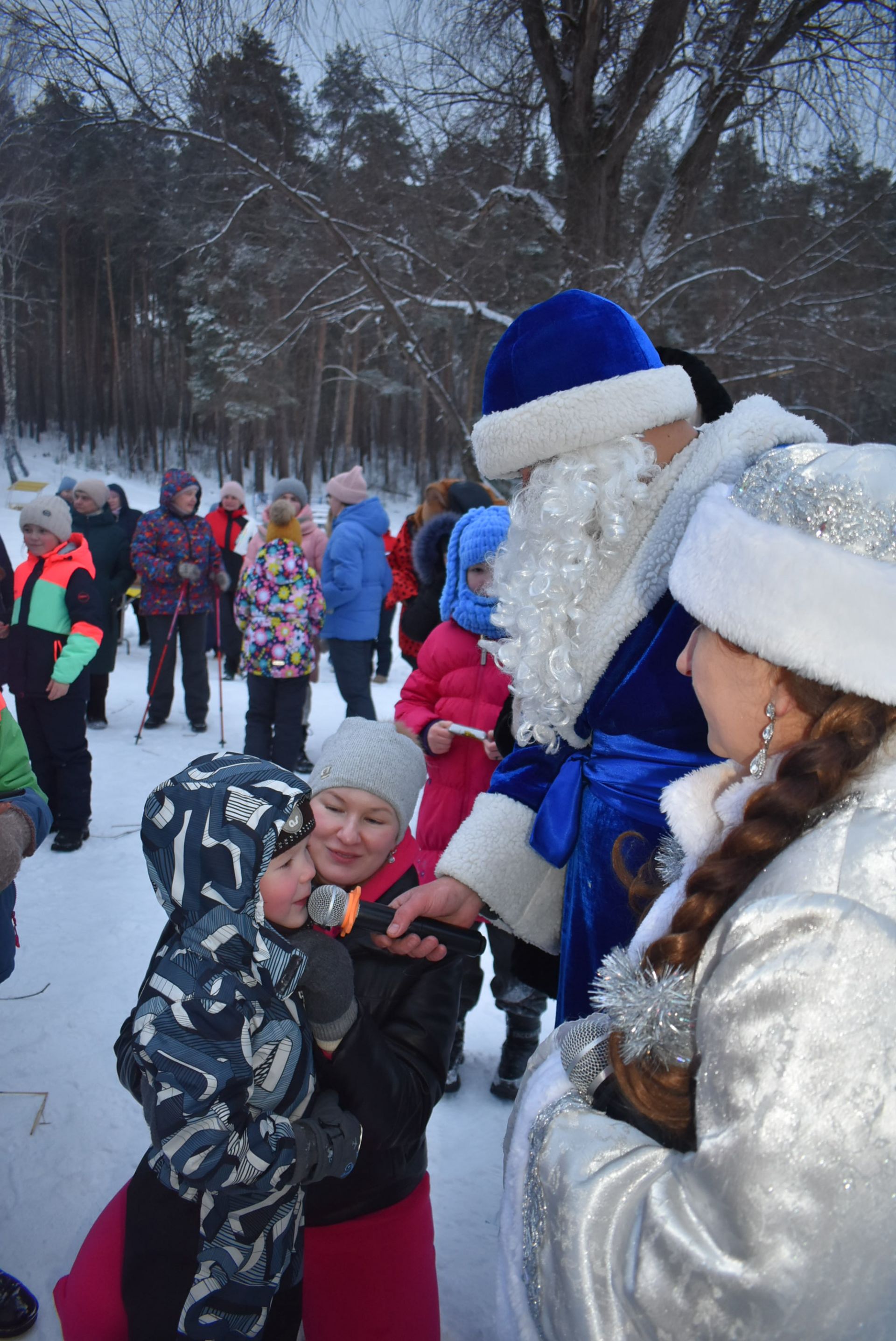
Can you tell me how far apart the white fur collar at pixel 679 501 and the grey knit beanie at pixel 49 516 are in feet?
13.8

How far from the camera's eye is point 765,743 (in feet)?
3.04

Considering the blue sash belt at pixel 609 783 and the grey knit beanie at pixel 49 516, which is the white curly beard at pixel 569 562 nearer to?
the blue sash belt at pixel 609 783

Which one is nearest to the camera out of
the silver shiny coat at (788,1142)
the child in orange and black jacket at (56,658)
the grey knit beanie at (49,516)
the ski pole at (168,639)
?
the silver shiny coat at (788,1142)

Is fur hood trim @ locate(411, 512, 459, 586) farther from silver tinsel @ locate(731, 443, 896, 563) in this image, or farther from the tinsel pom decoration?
the tinsel pom decoration

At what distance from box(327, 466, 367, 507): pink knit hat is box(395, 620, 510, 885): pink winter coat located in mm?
3786

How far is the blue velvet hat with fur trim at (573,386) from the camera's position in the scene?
1.54 meters

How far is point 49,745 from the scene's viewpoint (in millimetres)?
4676

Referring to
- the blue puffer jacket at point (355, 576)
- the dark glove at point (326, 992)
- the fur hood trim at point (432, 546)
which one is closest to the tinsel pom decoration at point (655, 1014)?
the dark glove at point (326, 992)

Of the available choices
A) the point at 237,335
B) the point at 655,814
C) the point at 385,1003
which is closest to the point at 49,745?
the point at 385,1003

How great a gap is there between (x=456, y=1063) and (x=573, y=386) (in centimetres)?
243

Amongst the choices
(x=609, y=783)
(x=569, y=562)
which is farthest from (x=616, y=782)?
(x=569, y=562)

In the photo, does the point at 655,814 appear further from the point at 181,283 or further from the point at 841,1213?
the point at 181,283

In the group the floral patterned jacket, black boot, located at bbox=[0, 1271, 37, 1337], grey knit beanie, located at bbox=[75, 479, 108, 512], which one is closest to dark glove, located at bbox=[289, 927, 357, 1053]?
black boot, located at bbox=[0, 1271, 37, 1337]

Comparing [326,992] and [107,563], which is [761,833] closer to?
[326,992]
